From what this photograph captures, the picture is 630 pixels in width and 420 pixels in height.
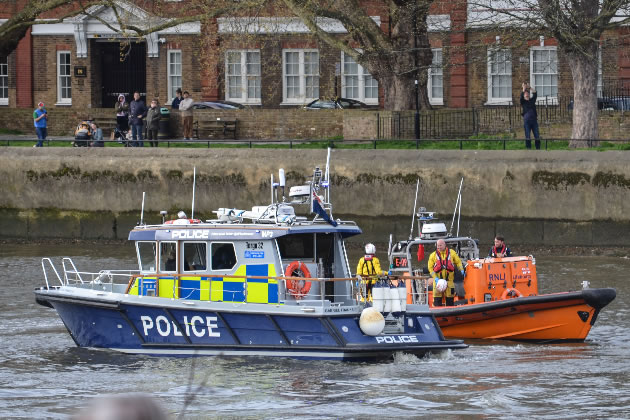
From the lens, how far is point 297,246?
16.5 metres

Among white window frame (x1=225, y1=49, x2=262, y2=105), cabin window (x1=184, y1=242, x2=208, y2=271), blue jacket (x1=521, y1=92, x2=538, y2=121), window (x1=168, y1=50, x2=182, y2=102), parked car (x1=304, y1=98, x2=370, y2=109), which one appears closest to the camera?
cabin window (x1=184, y1=242, x2=208, y2=271)

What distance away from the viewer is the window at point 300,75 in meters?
42.0

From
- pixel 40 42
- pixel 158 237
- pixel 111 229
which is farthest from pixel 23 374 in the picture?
pixel 40 42

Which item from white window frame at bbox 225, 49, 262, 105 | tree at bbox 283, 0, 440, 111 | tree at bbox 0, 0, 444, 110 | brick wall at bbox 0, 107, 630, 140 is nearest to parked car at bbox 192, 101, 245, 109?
white window frame at bbox 225, 49, 262, 105

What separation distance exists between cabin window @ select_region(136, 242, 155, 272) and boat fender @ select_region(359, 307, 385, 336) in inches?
123

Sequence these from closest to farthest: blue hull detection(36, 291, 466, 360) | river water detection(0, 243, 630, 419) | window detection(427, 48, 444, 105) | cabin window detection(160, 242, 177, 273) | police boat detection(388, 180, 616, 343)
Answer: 1. river water detection(0, 243, 630, 419)
2. blue hull detection(36, 291, 466, 360)
3. cabin window detection(160, 242, 177, 273)
4. police boat detection(388, 180, 616, 343)
5. window detection(427, 48, 444, 105)

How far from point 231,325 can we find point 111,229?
13960mm

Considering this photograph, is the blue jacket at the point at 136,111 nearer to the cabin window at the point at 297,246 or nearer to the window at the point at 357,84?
the window at the point at 357,84

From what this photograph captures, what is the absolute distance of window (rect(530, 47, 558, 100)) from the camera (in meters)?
39.9

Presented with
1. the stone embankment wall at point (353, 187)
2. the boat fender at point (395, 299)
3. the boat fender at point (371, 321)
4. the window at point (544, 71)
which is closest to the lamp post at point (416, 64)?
the stone embankment wall at point (353, 187)

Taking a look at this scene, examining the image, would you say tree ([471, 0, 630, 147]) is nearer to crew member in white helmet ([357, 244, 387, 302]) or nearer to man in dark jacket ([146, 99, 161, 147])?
man in dark jacket ([146, 99, 161, 147])

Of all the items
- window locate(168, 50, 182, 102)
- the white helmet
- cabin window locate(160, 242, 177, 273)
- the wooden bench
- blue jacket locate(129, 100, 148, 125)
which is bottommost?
the white helmet

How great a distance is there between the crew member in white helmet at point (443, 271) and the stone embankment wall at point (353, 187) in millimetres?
8830

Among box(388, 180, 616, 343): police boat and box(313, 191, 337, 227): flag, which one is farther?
box(388, 180, 616, 343): police boat
